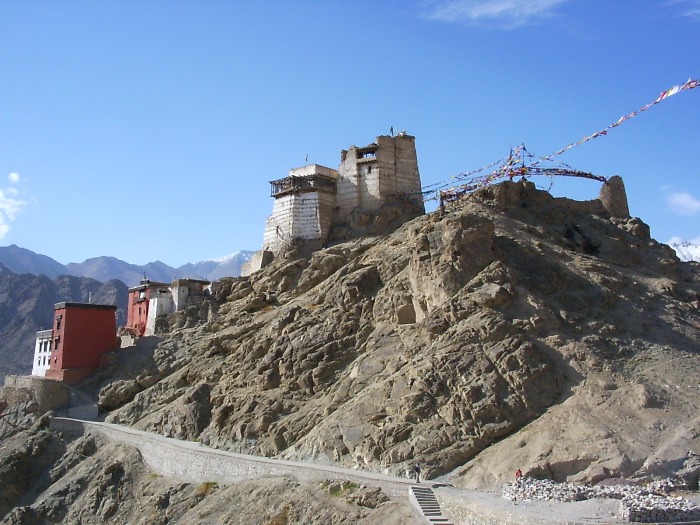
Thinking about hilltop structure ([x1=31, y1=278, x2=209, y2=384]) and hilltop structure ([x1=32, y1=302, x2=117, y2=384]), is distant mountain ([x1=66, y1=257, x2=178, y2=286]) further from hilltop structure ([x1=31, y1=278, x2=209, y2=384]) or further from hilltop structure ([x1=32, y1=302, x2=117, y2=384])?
hilltop structure ([x1=32, y1=302, x2=117, y2=384])

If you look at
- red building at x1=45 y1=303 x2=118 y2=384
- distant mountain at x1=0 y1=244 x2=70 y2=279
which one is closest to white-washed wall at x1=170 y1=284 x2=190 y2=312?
red building at x1=45 y1=303 x2=118 y2=384

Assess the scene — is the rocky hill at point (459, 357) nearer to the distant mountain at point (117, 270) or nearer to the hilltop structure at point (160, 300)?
the hilltop structure at point (160, 300)

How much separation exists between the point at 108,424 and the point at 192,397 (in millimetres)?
6904

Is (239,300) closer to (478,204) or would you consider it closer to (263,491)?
(478,204)

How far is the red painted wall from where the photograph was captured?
53.2m

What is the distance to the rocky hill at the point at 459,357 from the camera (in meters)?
30.1

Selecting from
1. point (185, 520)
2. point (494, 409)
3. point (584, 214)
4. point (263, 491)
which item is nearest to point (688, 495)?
point (494, 409)

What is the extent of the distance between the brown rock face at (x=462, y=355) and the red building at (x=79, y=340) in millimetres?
2057

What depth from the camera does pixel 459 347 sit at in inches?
1361

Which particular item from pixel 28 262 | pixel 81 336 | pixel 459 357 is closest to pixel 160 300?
pixel 81 336

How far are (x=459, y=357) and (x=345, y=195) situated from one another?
21.4 m

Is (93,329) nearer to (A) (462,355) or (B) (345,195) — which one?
(B) (345,195)

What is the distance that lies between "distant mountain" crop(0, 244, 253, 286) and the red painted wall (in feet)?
332

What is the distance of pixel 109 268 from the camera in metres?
172
